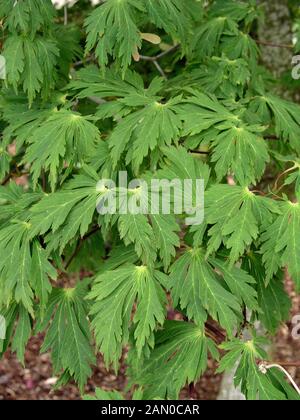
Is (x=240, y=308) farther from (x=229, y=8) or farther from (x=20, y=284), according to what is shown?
(x=229, y=8)

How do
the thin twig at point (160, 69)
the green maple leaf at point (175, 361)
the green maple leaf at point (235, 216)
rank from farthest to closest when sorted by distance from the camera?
the thin twig at point (160, 69), the green maple leaf at point (175, 361), the green maple leaf at point (235, 216)

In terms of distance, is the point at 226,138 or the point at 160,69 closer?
the point at 226,138

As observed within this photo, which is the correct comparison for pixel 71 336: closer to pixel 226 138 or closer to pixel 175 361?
pixel 175 361

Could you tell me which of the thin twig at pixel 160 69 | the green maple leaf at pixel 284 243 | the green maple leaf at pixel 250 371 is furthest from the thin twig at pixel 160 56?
the green maple leaf at pixel 250 371

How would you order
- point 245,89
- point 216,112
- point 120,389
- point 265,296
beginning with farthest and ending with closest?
point 120,389
point 245,89
point 265,296
point 216,112

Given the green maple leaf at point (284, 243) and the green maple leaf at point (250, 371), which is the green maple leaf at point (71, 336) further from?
the green maple leaf at point (284, 243)

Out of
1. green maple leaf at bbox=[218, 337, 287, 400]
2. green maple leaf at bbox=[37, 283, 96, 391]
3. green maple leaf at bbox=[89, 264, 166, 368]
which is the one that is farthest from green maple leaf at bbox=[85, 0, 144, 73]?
green maple leaf at bbox=[218, 337, 287, 400]

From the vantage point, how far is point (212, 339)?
180cm

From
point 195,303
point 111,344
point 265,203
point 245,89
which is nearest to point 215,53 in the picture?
point 245,89

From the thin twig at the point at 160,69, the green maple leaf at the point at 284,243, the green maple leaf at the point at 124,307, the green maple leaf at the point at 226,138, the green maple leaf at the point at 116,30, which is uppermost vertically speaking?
the green maple leaf at the point at 116,30

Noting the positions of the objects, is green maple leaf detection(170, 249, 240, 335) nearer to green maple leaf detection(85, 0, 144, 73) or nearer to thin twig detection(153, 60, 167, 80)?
green maple leaf detection(85, 0, 144, 73)

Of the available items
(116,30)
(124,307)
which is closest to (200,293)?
(124,307)
